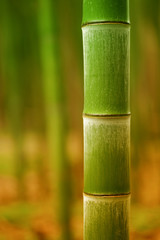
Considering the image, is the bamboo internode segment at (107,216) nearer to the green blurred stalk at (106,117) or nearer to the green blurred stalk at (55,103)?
the green blurred stalk at (106,117)

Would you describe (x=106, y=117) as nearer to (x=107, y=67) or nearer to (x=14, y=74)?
(x=107, y=67)

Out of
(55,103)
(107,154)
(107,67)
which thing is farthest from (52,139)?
(107,67)

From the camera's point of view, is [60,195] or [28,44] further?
[28,44]

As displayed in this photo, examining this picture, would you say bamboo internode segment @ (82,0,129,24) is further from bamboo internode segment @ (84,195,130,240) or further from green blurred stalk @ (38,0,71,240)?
green blurred stalk @ (38,0,71,240)

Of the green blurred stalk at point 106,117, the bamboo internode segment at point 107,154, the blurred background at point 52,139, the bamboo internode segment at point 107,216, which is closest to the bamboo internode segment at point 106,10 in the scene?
the green blurred stalk at point 106,117

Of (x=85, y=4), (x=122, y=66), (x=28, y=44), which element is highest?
(x=28, y=44)

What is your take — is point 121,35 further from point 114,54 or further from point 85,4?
point 85,4

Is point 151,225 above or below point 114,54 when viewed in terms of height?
below

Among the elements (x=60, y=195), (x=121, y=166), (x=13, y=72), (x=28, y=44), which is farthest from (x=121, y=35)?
(x=28, y=44)
